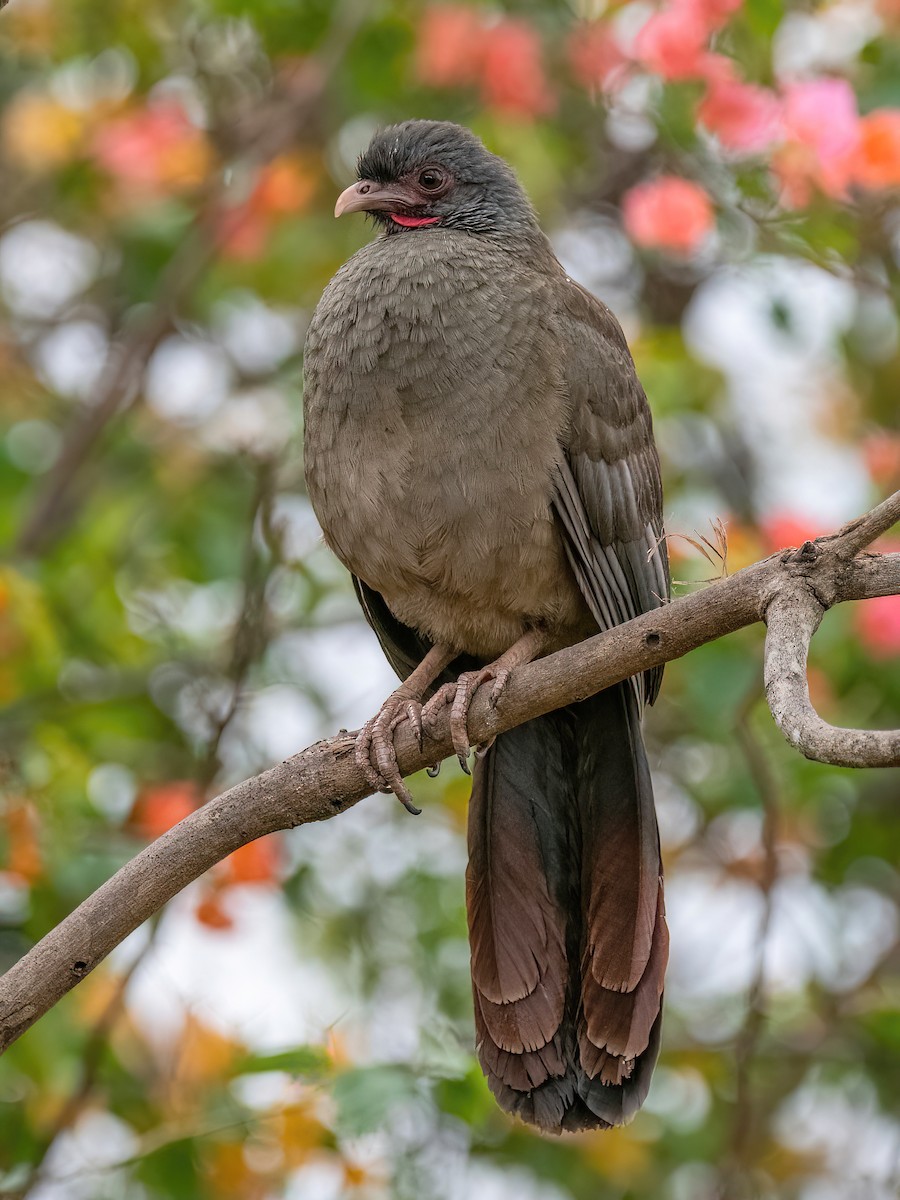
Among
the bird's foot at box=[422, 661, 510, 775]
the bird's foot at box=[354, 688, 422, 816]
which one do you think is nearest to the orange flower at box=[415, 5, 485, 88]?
the bird's foot at box=[422, 661, 510, 775]

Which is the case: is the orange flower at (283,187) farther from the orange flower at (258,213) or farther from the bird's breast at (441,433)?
the bird's breast at (441,433)

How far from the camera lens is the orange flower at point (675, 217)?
529 cm

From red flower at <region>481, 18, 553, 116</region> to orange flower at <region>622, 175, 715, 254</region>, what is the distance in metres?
0.80

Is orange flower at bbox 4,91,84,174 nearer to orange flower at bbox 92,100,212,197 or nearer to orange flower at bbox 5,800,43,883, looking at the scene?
orange flower at bbox 92,100,212,197

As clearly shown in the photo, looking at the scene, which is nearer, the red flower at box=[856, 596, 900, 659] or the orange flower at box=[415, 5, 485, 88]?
the red flower at box=[856, 596, 900, 659]

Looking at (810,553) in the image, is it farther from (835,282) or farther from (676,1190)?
(676,1190)

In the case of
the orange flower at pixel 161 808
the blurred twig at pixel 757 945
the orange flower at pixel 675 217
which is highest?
the orange flower at pixel 675 217

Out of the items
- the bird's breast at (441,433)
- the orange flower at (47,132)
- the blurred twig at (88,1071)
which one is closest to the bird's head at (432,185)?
the bird's breast at (441,433)

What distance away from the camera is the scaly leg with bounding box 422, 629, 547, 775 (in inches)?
150

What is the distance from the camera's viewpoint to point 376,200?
4664 millimetres

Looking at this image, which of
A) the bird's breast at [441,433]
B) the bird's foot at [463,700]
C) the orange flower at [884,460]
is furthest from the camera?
the orange flower at [884,460]

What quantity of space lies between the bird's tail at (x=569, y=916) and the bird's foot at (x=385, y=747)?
1.58 ft

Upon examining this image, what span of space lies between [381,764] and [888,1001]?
105 inches

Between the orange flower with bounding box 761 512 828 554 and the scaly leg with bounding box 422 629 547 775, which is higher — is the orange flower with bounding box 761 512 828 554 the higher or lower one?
the lower one
